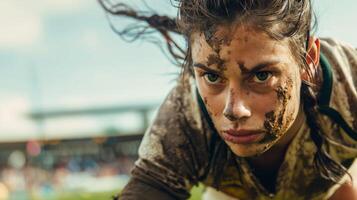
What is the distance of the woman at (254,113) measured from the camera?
2.39 meters

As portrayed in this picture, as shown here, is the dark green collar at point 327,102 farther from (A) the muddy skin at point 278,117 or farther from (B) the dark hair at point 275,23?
(A) the muddy skin at point 278,117

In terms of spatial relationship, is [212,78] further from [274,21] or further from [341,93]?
[341,93]

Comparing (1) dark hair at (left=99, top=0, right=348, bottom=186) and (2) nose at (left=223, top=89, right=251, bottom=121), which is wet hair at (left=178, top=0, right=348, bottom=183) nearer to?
(1) dark hair at (left=99, top=0, right=348, bottom=186)

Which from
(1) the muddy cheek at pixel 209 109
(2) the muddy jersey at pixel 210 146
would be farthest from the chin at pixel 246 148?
(2) the muddy jersey at pixel 210 146

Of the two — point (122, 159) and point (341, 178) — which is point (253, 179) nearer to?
point (341, 178)

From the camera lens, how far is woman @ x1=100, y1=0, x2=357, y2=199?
7.84 feet

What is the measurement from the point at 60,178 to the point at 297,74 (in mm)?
25654

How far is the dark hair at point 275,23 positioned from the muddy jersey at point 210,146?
4cm

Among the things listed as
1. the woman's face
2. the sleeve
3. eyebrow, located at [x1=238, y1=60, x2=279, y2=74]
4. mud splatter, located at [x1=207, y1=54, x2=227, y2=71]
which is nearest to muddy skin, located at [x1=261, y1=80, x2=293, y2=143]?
the woman's face

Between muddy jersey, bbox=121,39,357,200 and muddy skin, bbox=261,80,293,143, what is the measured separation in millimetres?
263

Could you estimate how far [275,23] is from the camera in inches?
95.0

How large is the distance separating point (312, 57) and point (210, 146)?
54 centimetres

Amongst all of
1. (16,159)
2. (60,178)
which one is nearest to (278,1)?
(60,178)

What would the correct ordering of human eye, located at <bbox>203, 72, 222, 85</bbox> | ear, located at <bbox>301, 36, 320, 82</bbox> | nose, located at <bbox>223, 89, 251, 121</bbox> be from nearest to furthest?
nose, located at <bbox>223, 89, 251, 121</bbox> < human eye, located at <bbox>203, 72, 222, 85</bbox> < ear, located at <bbox>301, 36, 320, 82</bbox>
